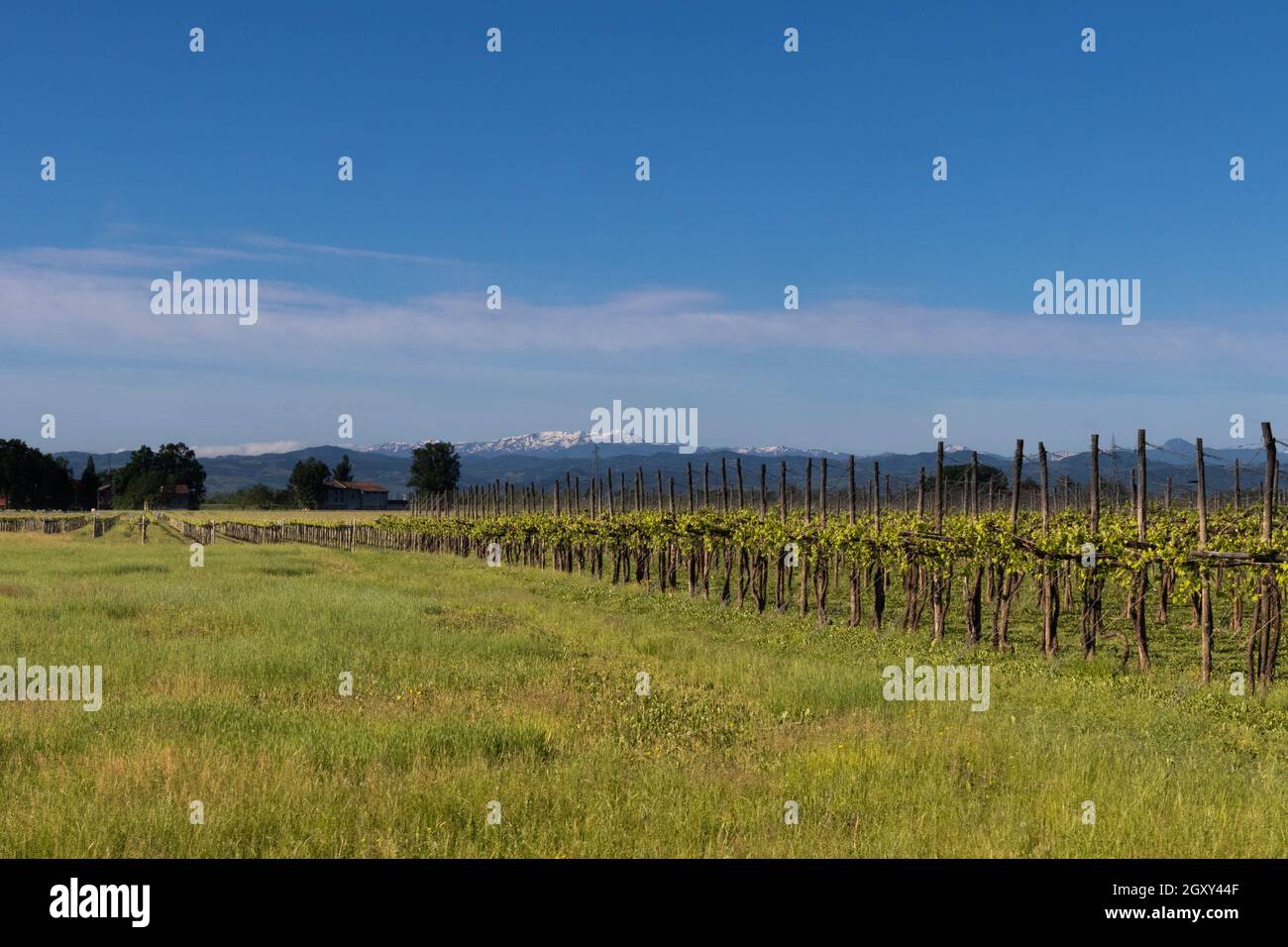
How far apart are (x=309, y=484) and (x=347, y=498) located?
9.90 meters

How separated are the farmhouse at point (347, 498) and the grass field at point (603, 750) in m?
146

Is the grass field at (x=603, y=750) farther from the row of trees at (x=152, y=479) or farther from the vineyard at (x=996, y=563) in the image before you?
the row of trees at (x=152, y=479)

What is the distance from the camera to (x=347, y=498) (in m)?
165

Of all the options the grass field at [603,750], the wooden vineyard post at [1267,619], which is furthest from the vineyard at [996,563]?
the grass field at [603,750]

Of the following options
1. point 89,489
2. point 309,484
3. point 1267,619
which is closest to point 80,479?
point 89,489

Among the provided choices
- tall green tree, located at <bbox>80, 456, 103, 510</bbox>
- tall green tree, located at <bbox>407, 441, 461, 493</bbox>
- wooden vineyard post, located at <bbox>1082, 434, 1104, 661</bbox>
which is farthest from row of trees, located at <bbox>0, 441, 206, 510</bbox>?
wooden vineyard post, located at <bbox>1082, 434, 1104, 661</bbox>

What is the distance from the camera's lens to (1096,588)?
59.4ft

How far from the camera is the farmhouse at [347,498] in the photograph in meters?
161

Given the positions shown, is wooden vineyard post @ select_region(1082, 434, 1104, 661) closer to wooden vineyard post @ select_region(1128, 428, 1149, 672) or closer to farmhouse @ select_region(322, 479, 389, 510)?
wooden vineyard post @ select_region(1128, 428, 1149, 672)

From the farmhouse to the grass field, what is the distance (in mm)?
146243

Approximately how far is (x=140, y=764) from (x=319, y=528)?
218 ft
